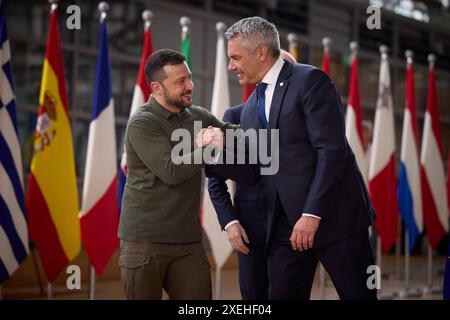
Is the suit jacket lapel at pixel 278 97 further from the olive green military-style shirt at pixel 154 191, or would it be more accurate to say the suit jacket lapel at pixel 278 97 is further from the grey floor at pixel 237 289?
the grey floor at pixel 237 289

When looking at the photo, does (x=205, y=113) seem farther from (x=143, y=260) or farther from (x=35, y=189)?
(x=35, y=189)

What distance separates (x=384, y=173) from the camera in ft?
21.1

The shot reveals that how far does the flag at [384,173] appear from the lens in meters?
6.39

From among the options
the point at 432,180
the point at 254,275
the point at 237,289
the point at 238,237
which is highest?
the point at 432,180

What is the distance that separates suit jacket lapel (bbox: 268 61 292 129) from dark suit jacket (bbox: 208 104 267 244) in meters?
0.30

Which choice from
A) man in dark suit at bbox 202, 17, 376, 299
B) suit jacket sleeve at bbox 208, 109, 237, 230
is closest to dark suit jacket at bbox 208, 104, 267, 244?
suit jacket sleeve at bbox 208, 109, 237, 230

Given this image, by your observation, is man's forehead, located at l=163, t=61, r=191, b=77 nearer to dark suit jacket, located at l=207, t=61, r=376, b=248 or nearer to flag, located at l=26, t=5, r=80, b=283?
dark suit jacket, located at l=207, t=61, r=376, b=248

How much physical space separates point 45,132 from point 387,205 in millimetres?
3237

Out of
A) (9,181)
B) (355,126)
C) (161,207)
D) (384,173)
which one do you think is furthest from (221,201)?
(384,173)

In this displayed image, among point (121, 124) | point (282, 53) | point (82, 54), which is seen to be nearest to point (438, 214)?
point (121, 124)

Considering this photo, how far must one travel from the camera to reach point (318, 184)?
7.99ft

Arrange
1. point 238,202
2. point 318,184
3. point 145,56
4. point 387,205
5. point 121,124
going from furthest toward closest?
point 121,124 → point 387,205 → point 145,56 → point 238,202 → point 318,184

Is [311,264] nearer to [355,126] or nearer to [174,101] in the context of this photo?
[174,101]

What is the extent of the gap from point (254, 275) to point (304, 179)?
0.53 m
